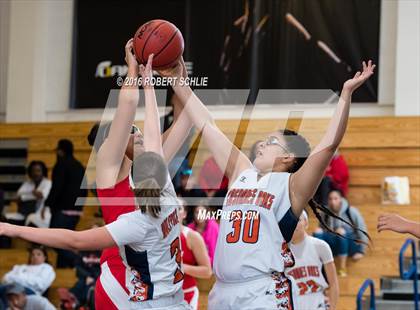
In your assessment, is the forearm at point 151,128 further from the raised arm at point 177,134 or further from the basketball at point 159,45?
the raised arm at point 177,134

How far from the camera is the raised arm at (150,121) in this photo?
13.0ft

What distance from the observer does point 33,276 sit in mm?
8508

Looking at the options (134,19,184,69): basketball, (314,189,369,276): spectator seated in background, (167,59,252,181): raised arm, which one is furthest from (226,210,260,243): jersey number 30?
(314,189,369,276): spectator seated in background

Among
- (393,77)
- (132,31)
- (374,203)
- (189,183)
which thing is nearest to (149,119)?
(189,183)

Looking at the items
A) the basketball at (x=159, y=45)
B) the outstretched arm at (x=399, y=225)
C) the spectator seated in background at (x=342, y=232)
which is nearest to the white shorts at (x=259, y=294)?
the outstretched arm at (x=399, y=225)

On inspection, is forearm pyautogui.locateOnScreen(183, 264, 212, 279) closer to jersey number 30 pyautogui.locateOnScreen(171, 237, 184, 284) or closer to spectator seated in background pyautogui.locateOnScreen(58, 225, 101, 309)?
jersey number 30 pyautogui.locateOnScreen(171, 237, 184, 284)

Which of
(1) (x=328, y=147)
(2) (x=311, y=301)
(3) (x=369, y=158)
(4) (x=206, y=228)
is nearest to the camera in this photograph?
(1) (x=328, y=147)

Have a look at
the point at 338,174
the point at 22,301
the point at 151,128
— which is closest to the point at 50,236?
the point at 151,128

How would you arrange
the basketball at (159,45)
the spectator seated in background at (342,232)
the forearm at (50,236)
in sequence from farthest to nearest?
1. the spectator seated in background at (342,232)
2. the basketball at (159,45)
3. the forearm at (50,236)

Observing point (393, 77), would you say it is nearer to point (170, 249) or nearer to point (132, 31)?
point (132, 31)

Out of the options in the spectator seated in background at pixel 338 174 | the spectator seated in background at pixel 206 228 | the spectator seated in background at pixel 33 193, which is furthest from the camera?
the spectator seated in background at pixel 33 193

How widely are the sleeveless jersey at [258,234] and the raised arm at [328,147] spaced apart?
0.11m

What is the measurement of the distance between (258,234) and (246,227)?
6 centimetres

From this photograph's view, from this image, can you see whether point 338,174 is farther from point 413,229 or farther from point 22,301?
point 413,229
